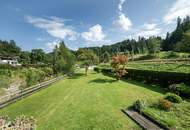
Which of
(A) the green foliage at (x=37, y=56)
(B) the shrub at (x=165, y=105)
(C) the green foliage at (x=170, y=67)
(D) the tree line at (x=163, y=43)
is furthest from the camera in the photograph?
(A) the green foliage at (x=37, y=56)

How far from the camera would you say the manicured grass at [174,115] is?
318 inches

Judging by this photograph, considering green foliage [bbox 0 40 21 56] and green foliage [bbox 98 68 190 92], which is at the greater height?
green foliage [bbox 0 40 21 56]

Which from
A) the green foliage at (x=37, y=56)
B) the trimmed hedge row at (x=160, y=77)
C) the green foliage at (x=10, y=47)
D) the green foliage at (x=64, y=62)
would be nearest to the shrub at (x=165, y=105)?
the trimmed hedge row at (x=160, y=77)

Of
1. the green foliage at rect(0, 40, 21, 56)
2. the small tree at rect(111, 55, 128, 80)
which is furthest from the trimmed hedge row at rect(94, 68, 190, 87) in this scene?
the green foliage at rect(0, 40, 21, 56)

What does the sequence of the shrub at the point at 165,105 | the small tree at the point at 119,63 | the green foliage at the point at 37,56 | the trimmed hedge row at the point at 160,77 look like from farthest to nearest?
the green foliage at the point at 37,56, the small tree at the point at 119,63, the trimmed hedge row at the point at 160,77, the shrub at the point at 165,105

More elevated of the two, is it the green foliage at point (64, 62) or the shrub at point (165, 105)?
the green foliage at point (64, 62)

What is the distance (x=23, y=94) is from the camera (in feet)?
55.0

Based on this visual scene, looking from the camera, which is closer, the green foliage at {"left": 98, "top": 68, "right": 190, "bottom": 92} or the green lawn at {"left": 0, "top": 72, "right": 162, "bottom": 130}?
the green lawn at {"left": 0, "top": 72, "right": 162, "bottom": 130}

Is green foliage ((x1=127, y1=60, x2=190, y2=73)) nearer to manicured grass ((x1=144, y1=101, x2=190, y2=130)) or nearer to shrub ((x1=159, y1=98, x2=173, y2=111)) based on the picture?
manicured grass ((x1=144, y1=101, x2=190, y2=130))

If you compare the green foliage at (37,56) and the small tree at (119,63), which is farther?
the green foliage at (37,56)

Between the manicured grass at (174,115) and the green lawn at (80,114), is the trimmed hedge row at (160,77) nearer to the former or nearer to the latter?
the manicured grass at (174,115)

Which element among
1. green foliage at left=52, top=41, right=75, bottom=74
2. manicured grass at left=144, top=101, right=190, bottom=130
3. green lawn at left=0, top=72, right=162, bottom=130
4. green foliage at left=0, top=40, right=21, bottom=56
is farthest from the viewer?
green foliage at left=0, top=40, right=21, bottom=56

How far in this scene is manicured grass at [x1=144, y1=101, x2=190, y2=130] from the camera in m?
8.08

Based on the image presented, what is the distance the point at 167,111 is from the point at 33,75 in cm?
1855
